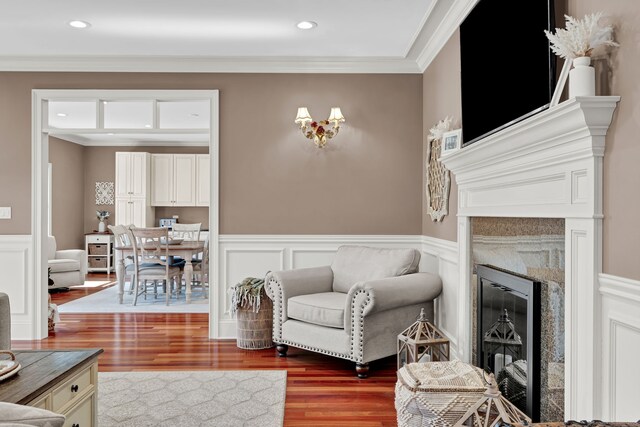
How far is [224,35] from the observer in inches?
154

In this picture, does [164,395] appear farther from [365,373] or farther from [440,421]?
[440,421]

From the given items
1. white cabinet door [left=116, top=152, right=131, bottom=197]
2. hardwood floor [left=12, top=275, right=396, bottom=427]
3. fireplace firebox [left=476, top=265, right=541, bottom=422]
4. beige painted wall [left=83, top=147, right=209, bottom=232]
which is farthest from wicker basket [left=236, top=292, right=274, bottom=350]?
beige painted wall [left=83, top=147, right=209, bottom=232]

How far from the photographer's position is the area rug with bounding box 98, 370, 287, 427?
267 cm

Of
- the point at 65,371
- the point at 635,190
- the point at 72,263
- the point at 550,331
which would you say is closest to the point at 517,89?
the point at 635,190

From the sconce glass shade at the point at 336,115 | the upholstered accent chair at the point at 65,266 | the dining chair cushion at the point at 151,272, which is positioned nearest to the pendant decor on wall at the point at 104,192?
the upholstered accent chair at the point at 65,266

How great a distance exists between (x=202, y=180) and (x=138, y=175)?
116 centimetres

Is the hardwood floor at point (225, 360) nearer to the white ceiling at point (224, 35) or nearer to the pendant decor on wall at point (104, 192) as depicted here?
the white ceiling at point (224, 35)

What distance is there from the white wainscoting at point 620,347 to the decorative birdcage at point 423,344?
131 cm

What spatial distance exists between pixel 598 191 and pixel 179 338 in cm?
381

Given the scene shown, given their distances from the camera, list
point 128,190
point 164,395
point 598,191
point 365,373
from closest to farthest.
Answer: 1. point 598,191
2. point 164,395
3. point 365,373
4. point 128,190

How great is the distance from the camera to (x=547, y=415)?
2.03 meters

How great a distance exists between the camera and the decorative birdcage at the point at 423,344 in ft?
9.48

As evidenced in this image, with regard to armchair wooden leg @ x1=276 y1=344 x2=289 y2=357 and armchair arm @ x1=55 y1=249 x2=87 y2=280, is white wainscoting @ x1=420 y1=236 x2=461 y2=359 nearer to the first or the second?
armchair wooden leg @ x1=276 y1=344 x2=289 y2=357

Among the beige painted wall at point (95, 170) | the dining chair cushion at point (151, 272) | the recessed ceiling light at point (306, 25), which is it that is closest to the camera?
the recessed ceiling light at point (306, 25)
